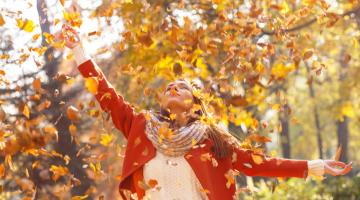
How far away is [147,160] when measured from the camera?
187 inches

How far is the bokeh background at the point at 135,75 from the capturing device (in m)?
4.64

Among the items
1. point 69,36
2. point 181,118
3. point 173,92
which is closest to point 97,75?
point 69,36

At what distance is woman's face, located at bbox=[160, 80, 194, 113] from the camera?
4771mm

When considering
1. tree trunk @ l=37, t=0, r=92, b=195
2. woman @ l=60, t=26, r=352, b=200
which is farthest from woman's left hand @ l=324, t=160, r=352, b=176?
tree trunk @ l=37, t=0, r=92, b=195

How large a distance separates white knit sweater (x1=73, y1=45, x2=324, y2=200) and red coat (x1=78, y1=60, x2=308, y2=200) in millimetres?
42

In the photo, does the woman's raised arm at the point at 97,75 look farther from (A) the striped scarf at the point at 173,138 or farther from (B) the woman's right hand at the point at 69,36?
(A) the striped scarf at the point at 173,138

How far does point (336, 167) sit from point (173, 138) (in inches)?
50.5

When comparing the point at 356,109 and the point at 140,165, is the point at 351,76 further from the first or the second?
the point at 140,165

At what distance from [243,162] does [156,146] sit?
72 cm

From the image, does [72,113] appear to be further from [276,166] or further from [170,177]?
[276,166]

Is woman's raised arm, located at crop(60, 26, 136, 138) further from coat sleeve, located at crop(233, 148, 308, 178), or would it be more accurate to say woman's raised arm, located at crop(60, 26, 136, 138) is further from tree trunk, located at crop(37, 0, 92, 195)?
tree trunk, located at crop(37, 0, 92, 195)

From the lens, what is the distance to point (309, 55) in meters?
4.73

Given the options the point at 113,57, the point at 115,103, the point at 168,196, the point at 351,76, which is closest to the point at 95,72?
the point at 115,103

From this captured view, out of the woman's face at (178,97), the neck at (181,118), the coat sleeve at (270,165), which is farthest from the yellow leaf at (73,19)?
the coat sleeve at (270,165)
